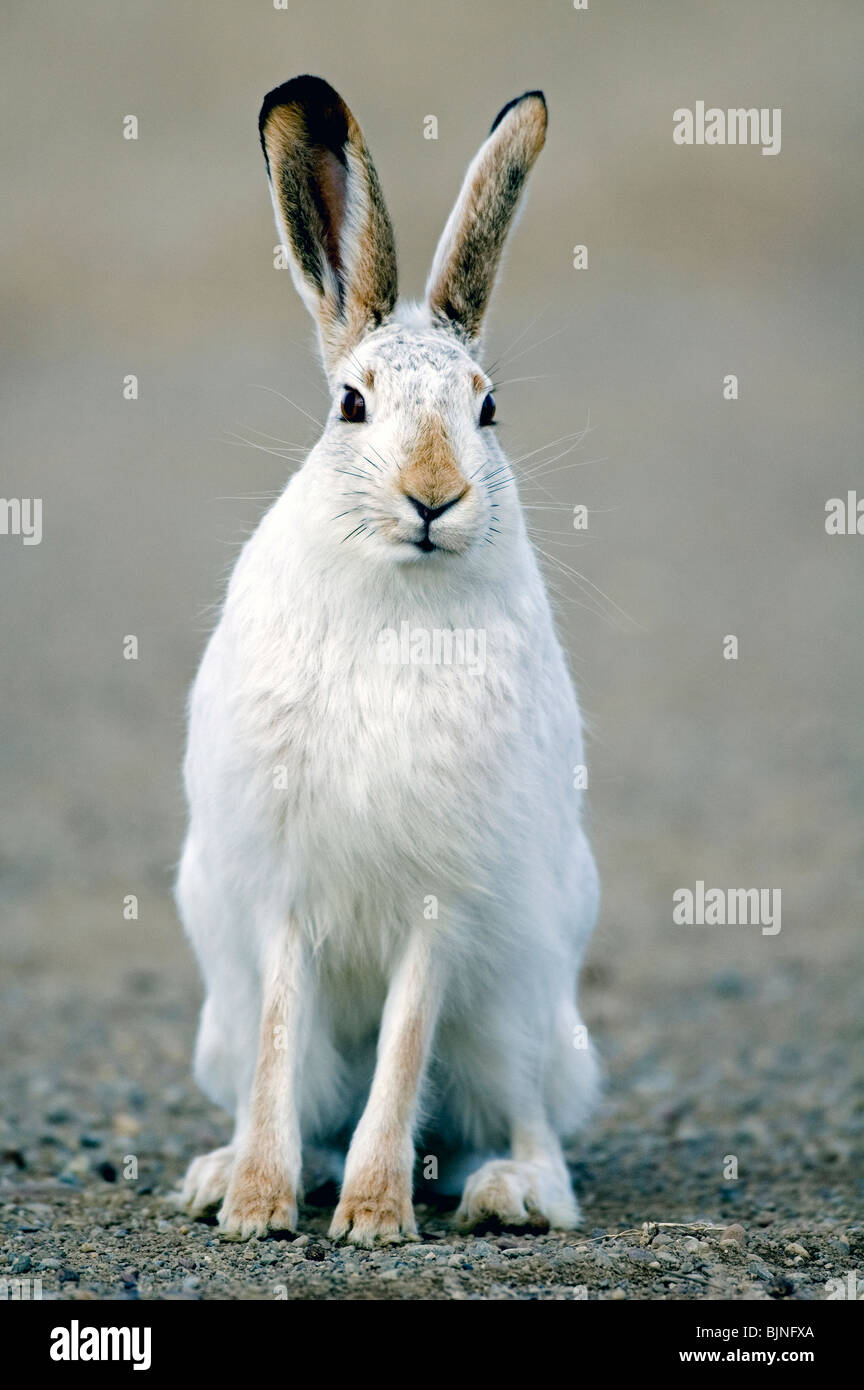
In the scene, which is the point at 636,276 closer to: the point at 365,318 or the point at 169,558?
the point at 169,558

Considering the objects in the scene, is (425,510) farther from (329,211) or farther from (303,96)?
(303,96)

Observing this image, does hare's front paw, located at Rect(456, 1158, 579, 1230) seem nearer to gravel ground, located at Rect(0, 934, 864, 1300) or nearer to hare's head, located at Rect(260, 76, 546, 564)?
gravel ground, located at Rect(0, 934, 864, 1300)

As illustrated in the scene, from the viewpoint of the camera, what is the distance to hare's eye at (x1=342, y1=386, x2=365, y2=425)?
16.3 feet

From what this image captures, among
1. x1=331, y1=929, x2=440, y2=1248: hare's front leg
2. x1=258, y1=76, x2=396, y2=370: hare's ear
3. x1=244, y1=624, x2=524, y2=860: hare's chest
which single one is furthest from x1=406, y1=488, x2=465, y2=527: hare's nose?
x1=331, y1=929, x2=440, y2=1248: hare's front leg

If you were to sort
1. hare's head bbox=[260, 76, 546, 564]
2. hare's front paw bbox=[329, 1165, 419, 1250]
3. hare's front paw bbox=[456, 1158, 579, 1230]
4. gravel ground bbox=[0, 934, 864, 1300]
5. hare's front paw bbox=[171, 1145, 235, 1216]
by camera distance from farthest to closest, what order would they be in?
1. hare's front paw bbox=[171, 1145, 235, 1216]
2. hare's front paw bbox=[456, 1158, 579, 1230]
3. hare's front paw bbox=[329, 1165, 419, 1250]
4. hare's head bbox=[260, 76, 546, 564]
5. gravel ground bbox=[0, 934, 864, 1300]

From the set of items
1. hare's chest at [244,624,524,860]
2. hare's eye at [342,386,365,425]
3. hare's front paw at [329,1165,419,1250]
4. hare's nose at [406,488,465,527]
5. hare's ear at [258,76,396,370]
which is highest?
hare's ear at [258,76,396,370]

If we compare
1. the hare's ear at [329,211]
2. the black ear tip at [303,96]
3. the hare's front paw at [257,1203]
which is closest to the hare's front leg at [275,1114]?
the hare's front paw at [257,1203]

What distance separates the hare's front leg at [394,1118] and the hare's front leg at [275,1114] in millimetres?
173

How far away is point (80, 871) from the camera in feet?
35.3

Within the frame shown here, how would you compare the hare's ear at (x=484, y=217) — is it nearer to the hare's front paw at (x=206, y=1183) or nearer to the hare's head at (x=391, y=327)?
the hare's head at (x=391, y=327)

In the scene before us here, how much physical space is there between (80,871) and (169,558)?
7.08 metres

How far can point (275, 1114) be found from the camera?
5.06 m

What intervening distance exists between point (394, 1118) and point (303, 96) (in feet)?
9.79
